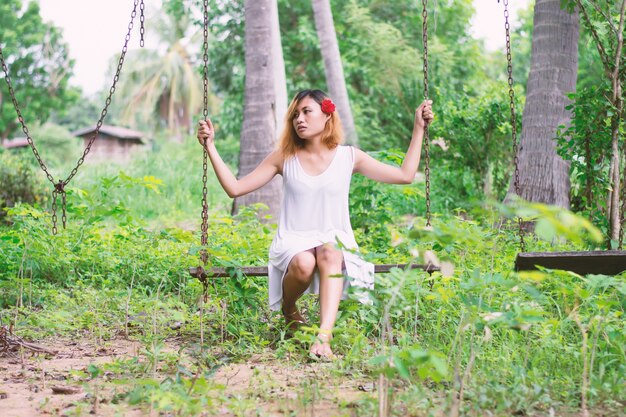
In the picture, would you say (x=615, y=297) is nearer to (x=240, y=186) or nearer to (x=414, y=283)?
(x=414, y=283)

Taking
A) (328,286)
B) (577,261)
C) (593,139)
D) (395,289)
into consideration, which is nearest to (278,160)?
(328,286)

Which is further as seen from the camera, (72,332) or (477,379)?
(72,332)

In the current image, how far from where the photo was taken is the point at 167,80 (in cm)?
3953

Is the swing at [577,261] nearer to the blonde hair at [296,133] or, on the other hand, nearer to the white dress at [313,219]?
the white dress at [313,219]

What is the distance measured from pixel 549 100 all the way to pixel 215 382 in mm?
4954

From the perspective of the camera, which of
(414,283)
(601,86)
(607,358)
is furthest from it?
(601,86)

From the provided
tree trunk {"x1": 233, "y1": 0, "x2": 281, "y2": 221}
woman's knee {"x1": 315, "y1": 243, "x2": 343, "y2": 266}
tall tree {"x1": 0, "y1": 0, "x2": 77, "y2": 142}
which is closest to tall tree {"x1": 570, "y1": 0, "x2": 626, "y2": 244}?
woman's knee {"x1": 315, "y1": 243, "x2": 343, "y2": 266}

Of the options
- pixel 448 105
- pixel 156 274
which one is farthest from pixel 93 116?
pixel 156 274

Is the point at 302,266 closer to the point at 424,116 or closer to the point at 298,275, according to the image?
the point at 298,275

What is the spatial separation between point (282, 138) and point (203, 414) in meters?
1.96

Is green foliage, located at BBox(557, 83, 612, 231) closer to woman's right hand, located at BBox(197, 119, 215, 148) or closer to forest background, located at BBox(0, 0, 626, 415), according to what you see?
forest background, located at BBox(0, 0, 626, 415)

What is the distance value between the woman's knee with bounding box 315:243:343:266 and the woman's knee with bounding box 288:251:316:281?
47 millimetres

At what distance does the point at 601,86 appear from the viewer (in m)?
5.47

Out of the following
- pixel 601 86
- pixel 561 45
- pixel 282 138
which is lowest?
pixel 282 138
